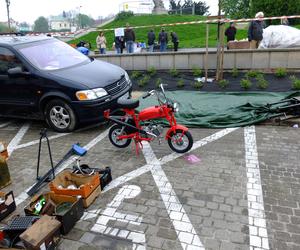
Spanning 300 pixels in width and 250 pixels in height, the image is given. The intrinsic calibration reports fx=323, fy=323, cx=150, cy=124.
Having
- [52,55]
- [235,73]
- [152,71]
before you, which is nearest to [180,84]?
[152,71]

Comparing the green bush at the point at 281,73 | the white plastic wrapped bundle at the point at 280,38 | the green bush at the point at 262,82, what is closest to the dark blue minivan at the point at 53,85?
the green bush at the point at 262,82

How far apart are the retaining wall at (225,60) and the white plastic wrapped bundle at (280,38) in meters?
1.01

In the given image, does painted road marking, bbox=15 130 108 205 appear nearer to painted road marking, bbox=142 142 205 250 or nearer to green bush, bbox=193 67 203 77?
painted road marking, bbox=142 142 205 250

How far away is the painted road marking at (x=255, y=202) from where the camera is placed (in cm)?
351

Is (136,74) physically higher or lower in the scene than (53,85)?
lower

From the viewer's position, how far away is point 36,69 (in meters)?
6.91

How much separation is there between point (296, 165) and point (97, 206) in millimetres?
3144

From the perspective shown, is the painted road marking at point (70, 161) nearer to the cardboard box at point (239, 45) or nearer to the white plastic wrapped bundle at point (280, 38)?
the cardboard box at point (239, 45)

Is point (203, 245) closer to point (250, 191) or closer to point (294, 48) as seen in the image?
point (250, 191)

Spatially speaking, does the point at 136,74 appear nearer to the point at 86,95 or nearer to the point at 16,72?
the point at 86,95

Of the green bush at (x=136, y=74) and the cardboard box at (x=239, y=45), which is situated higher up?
the cardboard box at (x=239, y=45)

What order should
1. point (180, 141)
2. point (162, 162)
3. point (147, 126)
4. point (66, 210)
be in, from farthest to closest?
point (147, 126) < point (180, 141) < point (162, 162) < point (66, 210)

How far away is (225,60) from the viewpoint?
1047 centimetres

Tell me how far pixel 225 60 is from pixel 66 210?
8.04 meters
